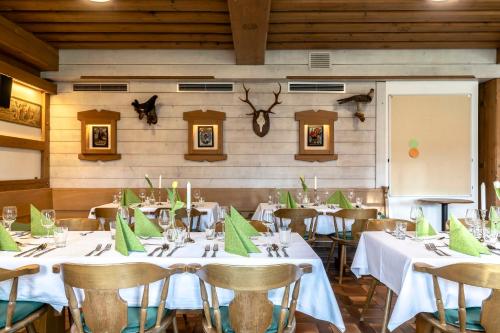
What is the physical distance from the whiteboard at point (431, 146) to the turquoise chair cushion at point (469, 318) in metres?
4.26

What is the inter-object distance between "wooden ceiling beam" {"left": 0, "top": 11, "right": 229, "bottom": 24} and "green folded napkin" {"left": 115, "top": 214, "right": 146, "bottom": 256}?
10.5 ft

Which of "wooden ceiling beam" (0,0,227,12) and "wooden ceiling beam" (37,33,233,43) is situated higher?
"wooden ceiling beam" (0,0,227,12)

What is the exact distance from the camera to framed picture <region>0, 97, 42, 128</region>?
5098 millimetres

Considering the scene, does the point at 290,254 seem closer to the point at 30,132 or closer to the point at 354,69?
the point at 354,69

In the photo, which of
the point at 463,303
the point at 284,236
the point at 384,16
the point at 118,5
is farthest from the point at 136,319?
the point at 384,16

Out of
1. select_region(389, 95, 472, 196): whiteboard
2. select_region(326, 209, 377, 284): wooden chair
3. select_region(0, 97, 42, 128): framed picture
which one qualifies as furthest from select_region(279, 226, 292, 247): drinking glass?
select_region(0, 97, 42, 128): framed picture

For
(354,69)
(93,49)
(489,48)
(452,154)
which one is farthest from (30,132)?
(489,48)

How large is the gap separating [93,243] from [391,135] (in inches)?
197

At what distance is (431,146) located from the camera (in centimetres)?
617

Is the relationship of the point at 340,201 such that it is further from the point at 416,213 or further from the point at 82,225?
the point at 82,225

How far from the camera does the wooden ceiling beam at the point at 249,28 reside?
3750mm

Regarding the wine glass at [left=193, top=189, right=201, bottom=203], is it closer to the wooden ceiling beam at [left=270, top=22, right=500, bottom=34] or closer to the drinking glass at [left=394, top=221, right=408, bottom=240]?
the wooden ceiling beam at [left=270, top=22, right=500, bottom=34]

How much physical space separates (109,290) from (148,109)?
4502mm

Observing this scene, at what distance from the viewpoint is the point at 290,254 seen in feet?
7.25
